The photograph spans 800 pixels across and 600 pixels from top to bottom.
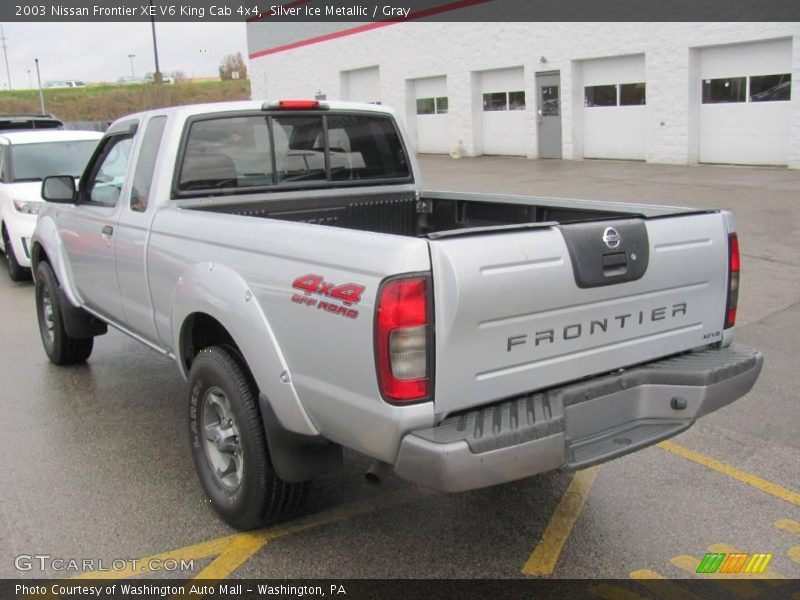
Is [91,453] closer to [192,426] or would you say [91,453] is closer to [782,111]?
[192,426]

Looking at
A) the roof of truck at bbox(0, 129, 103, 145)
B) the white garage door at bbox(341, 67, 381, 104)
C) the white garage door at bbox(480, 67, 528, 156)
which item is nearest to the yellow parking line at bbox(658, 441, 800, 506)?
the roof of truck at bbox(0, 129, 103, 145)

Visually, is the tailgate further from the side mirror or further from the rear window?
the side mirror

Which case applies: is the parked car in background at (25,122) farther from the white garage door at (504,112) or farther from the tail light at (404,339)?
the tail light at (404,339)

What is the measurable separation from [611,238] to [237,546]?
2.12m

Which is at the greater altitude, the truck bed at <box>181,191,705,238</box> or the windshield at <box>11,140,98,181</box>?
the windshield at <box>11,140,98,181</box>

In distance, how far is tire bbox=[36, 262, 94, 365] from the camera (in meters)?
6.09

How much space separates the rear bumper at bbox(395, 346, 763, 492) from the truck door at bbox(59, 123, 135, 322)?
2.89m

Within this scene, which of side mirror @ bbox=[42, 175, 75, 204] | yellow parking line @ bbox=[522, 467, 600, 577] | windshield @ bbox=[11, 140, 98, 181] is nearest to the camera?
yellow parking line @ bbox=[522, 467, 600, 577]

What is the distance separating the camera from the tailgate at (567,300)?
2.80m

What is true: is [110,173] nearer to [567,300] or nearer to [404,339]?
[404,339]

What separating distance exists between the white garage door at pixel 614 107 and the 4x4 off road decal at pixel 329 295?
18.3m

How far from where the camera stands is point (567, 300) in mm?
3047

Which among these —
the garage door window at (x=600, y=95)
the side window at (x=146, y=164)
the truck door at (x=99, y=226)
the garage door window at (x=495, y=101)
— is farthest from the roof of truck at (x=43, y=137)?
the garage door window at (x=495, y=101)

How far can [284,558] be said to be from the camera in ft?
11.5
